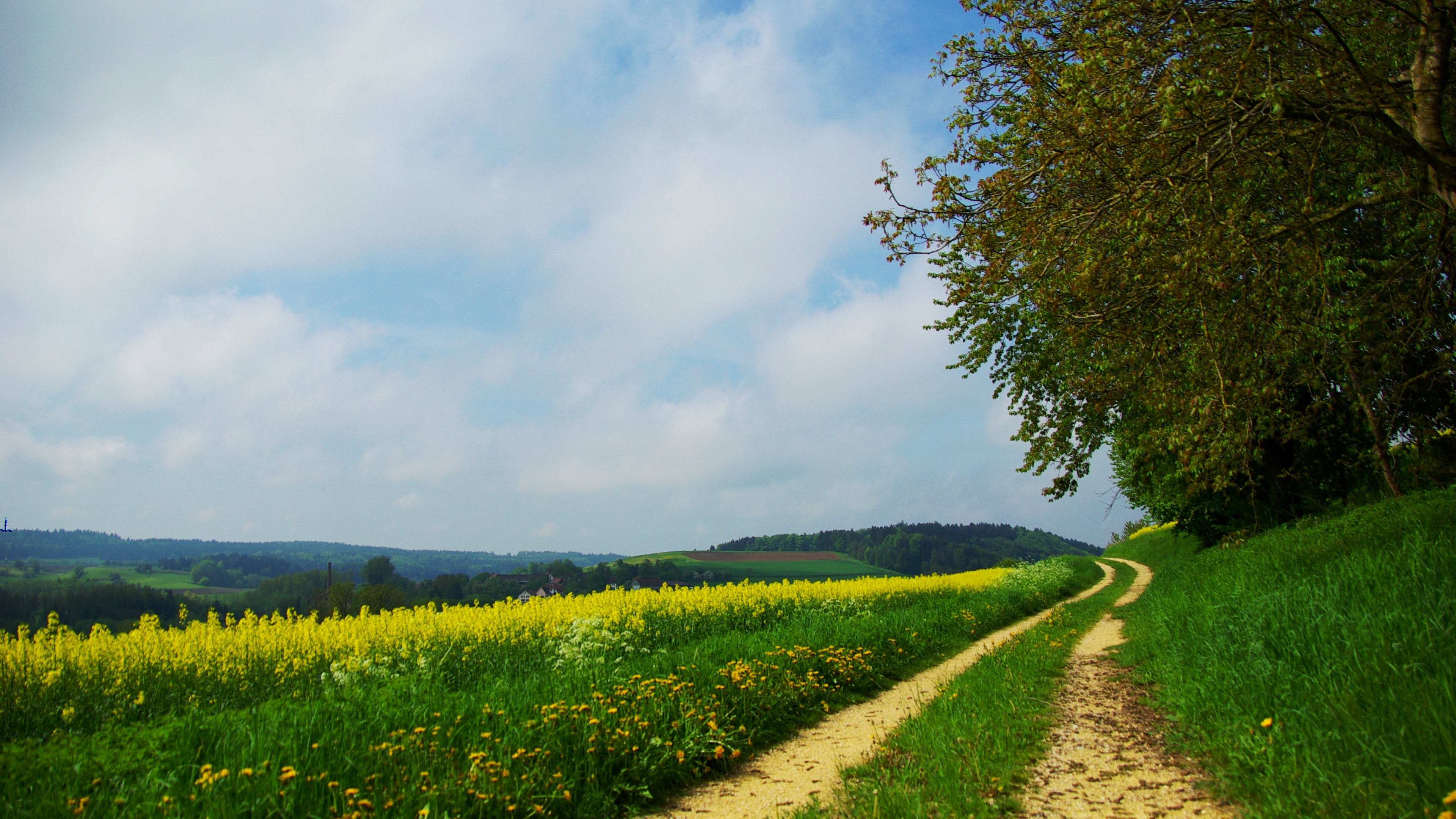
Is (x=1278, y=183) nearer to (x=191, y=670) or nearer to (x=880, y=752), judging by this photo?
(x=880, y=752)

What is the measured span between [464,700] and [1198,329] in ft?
29.5

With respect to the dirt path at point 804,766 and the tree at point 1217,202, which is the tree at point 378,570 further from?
the tree at point 1217,202

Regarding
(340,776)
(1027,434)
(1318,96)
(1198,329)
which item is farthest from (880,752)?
(1027,434)

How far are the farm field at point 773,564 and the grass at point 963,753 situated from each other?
43588 millimetres

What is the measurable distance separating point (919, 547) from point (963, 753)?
83478 millimetres

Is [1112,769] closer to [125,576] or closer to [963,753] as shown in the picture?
[963,753]

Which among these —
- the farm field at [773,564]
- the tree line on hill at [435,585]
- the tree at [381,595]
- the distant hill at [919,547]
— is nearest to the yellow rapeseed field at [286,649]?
the tree line on hill at [435,585]

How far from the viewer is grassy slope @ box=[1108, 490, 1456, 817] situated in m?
3.25

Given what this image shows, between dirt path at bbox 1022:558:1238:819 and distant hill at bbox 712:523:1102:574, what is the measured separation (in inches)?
2315

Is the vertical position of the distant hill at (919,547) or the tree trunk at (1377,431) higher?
the tree trunk at (1377,431)

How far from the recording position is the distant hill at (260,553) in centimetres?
5122

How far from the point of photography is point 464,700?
5.66 m

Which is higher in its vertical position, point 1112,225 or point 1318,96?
point 1318,96

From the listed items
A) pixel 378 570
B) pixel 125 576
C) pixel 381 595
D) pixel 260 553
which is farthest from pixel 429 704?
pixel 260 553
